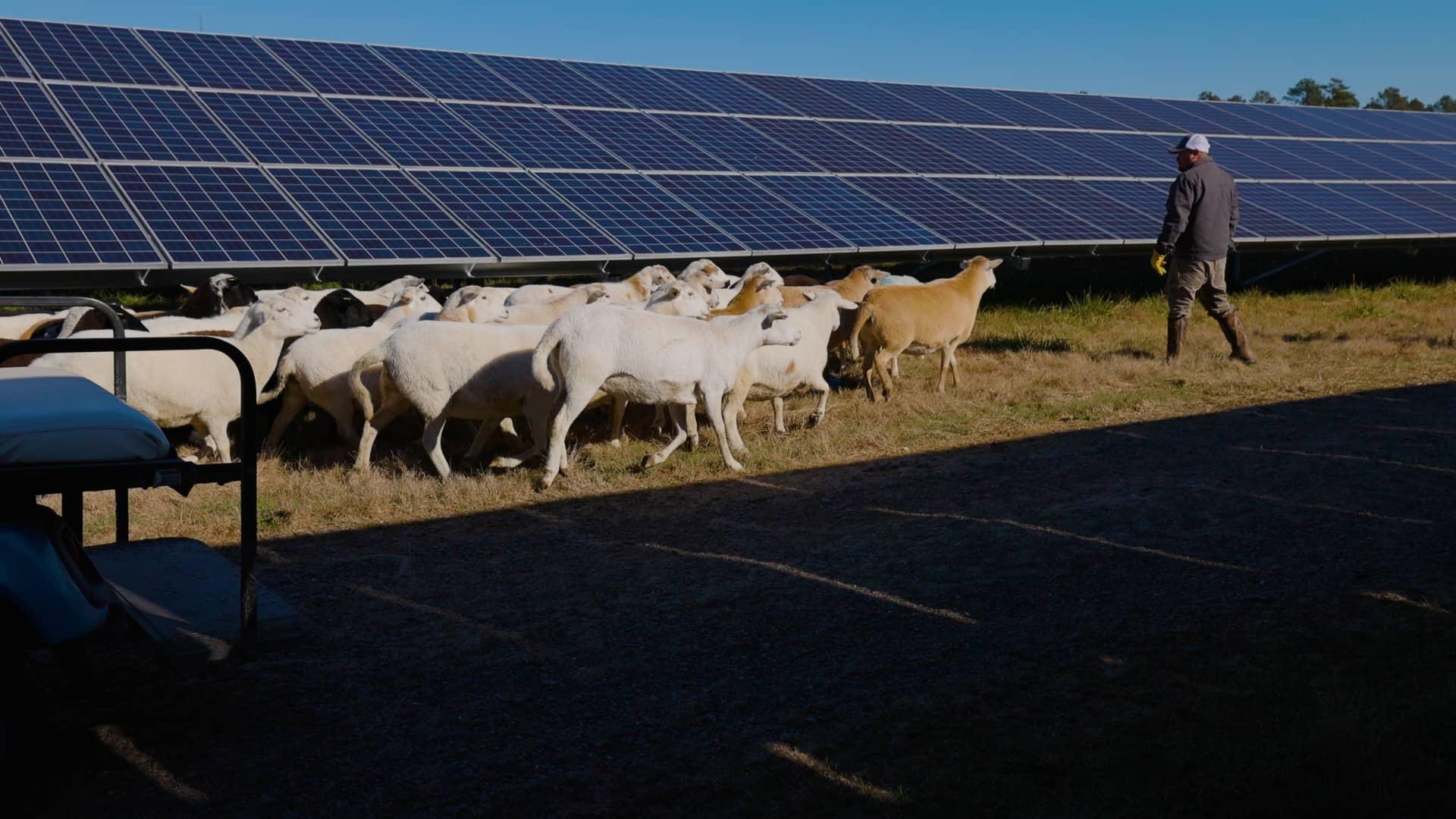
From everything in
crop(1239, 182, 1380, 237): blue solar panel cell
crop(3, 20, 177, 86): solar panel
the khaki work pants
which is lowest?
the khaki work pants

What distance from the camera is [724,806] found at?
4.01 m

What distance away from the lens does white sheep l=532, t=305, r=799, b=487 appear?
867 centimetres

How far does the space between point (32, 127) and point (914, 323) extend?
8.73 m

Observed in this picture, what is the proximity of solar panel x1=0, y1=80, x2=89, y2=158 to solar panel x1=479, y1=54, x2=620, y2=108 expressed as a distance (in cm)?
630

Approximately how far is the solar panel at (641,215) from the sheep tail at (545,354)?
497 cm

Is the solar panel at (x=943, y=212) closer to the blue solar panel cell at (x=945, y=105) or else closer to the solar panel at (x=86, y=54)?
the blue solar panel cell at (x=945, y=105)

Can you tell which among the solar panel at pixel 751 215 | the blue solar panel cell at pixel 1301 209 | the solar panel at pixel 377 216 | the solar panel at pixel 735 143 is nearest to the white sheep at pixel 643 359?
the solar panel at pixel 377 216

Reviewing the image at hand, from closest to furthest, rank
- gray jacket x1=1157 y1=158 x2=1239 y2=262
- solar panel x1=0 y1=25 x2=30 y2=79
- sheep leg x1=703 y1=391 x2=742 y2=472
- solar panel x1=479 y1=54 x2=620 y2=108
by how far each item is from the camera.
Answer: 1. sheep leg x1=703 y1=391 x2=742 y2=472
2. gray jacket x1=1157 y1=158 x2=1239 y2=262
3. solar panel x1=0 y1=25 x2=30 y2=79
4. solar panel x1=479 y1=54 x2=620 y2=108

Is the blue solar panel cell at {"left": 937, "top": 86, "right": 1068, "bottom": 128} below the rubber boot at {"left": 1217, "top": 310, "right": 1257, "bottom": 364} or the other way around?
the other way around

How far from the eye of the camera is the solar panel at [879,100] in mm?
21531

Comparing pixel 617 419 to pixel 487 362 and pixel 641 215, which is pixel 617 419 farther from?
pixel 641 215

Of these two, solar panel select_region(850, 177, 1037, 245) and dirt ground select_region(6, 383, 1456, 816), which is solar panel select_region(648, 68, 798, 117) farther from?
dirt ground select_region(6, 383, 1456, 816)

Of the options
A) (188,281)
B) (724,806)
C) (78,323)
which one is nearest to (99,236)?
(188,281)

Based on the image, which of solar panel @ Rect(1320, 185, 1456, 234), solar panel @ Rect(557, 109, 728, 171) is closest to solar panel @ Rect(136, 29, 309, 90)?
solar panel @ Rect(557, 109, 728, 171)
